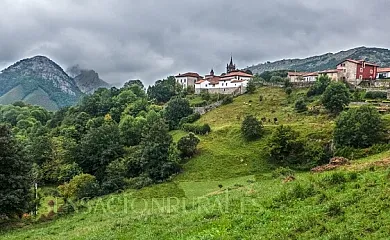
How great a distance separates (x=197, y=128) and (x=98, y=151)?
59.3ft

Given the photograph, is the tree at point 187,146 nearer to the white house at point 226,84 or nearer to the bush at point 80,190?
the bush at point 80,190

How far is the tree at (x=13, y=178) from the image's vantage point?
101ft

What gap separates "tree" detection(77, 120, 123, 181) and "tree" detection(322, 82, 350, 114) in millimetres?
36858

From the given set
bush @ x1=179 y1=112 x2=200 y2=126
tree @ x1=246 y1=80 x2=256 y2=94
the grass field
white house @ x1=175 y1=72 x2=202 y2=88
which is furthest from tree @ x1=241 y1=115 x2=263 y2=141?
white house @ x1=175 y1=72 x2=202 y2=88

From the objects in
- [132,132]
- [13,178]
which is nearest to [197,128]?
[132,132]

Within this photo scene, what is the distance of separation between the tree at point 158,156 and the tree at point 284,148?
13225mm

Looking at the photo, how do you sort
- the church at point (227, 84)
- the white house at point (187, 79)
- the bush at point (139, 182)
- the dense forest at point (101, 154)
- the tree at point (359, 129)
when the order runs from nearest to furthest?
the dense forest at point (101, 154) < the tree at point (359, 129) < the bush at point (139, 182) < the church at point (227, 84) < the white house at point (187, 79)

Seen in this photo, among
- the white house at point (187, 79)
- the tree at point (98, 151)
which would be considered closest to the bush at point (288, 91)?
the tree at point (98, 151)

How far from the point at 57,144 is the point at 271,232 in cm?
6708

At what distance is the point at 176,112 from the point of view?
82938mm

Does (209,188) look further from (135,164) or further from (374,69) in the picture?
(374,69)

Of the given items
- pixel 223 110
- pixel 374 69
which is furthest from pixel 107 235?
pixel 374 69

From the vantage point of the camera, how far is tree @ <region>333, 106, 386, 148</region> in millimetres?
46312

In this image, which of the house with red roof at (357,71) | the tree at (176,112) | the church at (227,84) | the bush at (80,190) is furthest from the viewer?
the church at (227,84)
